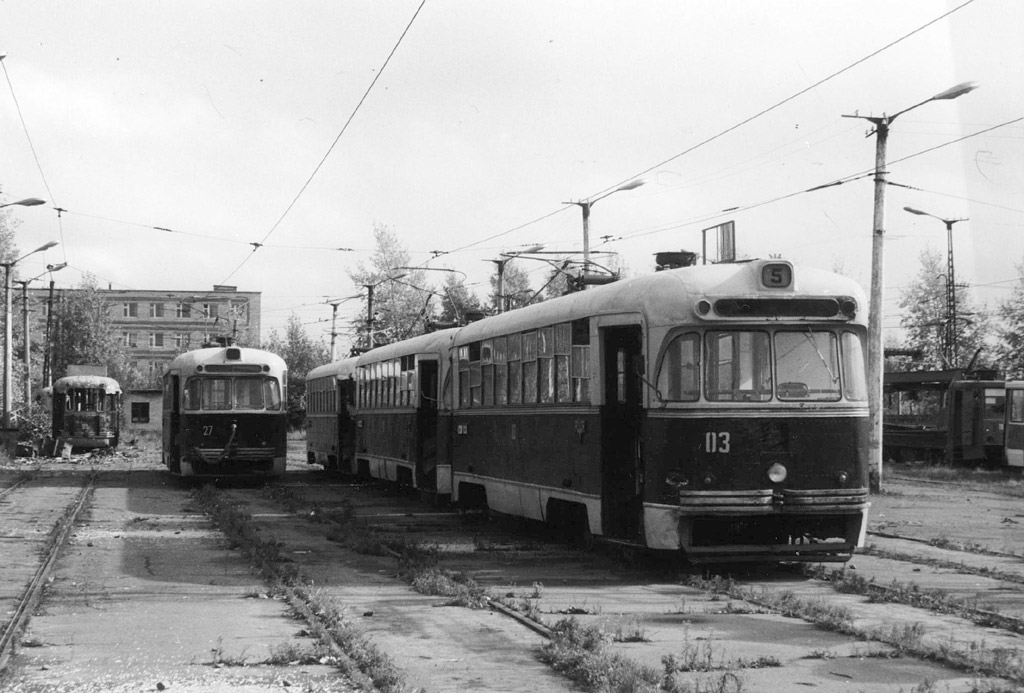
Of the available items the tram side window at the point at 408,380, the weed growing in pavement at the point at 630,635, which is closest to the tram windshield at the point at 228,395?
the tram side window at the point at 408,380

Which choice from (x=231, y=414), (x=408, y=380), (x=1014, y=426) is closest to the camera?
(x=408, y=380)

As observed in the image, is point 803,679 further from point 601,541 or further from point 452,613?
point 601,541

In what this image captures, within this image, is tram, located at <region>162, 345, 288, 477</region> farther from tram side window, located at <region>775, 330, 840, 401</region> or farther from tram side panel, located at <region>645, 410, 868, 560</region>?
tram side window, located at <region>775, 330, 840, 401</region>

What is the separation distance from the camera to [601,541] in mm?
15227

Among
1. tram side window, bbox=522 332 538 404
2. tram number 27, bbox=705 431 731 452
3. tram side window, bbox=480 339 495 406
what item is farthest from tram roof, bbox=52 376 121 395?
tram number 27, bbox=705 431 731 452

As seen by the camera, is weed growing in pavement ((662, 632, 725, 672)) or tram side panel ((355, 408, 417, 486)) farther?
tram side panel ((355, 408, 417, 486))

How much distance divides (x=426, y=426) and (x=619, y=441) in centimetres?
969

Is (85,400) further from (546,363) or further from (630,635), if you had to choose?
(630,635)

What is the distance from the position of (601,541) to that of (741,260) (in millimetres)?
3721

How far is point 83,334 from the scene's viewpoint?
298 ft

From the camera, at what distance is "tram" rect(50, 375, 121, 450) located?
5122 centimetres

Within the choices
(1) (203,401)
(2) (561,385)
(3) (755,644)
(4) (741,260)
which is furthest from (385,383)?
(3) (755,644)

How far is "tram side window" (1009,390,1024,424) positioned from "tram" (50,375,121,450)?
31.8m

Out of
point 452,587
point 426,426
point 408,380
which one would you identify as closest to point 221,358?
point 408,380
